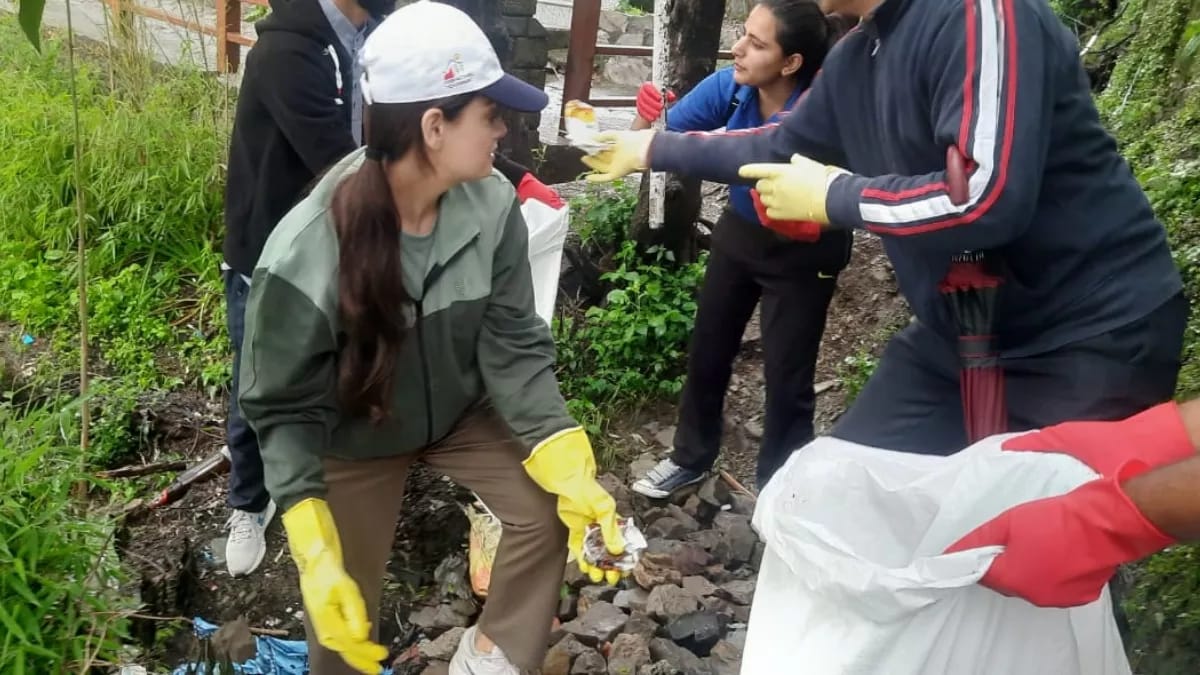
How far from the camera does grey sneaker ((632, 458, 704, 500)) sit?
11.0ft

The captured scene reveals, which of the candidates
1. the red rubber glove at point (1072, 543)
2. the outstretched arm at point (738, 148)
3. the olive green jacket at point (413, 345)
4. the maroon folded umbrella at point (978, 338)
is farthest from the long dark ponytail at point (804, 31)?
the red rubber glove at point (1072, 543)

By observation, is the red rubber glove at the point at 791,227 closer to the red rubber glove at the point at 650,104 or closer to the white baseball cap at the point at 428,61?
the red rubber glove at the point at 650,104

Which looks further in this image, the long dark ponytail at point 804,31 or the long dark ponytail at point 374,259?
the long dark ponytail at point 804,31

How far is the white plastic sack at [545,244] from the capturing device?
2.81m

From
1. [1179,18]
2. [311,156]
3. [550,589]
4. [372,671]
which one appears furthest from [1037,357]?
[1179,18]

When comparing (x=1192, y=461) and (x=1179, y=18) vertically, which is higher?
(x=1179, y=18)

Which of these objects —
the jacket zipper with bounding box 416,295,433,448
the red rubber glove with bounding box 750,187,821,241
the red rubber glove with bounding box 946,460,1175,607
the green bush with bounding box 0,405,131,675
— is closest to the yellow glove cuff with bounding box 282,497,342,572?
the jacket zipper with bounding box 416,295,433,448

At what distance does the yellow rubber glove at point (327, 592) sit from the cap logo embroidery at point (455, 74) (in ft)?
2.98

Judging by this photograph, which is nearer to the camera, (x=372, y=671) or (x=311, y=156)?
(x=372, y=671)

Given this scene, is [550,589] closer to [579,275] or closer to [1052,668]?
[1052,668]

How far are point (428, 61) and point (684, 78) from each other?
6.95 feet

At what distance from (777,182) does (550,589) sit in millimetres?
1064

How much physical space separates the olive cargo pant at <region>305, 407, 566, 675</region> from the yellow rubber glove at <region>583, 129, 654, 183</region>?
0.86 meters

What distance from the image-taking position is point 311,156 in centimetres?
259
